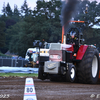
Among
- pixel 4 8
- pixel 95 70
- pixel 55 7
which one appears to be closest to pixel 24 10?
pixel 4 8

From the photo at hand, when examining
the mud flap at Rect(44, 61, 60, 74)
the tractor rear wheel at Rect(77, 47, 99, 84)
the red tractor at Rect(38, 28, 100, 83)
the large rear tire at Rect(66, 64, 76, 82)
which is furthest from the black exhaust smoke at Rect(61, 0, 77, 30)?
the mud flap at Rect(44, 61, 60, 74)

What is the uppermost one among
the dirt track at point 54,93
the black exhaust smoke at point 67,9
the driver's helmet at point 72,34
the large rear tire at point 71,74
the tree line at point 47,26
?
the tree line at point 47,26

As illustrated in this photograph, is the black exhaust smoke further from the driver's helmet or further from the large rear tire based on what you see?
the large rear tire

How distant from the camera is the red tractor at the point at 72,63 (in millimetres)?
11703

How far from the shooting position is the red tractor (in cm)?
1170

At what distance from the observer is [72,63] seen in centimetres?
1230

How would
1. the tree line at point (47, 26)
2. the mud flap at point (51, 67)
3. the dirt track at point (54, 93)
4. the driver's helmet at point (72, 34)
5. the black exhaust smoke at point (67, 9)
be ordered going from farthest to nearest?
the tree line at point (47, 26) < the black exhaust smoke at point (67, 9) < the driver's helmet at point (72, 34) < the mud flap at point (51, 67) < the dirt track at point (54, 93)

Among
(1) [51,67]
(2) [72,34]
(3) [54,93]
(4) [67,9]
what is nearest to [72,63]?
(1) [51,67]

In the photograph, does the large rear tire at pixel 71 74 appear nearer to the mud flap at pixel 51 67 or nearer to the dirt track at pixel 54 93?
the mud flap at pixel 51 67

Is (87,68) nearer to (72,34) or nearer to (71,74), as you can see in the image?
(71,74)

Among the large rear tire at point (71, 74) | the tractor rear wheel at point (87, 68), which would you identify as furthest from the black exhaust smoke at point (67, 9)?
the large rear tire at point (71, 74)

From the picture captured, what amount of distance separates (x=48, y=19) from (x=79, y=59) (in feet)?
191

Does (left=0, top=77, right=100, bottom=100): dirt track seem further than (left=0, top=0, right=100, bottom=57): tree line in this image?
No

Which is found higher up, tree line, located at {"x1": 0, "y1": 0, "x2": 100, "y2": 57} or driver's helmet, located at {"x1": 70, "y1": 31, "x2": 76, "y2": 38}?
tree line, located at {"x1": 0, "y1": 0, "x2": 100, "y2": 57}
